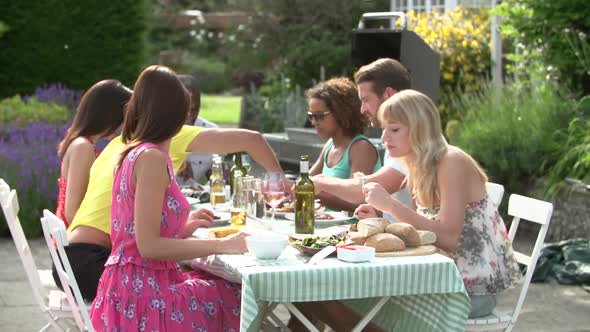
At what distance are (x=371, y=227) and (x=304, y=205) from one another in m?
0.49

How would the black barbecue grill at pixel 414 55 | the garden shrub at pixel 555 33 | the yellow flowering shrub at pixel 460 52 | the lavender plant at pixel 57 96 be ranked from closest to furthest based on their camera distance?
the black barbecue grill at pixel 414 55 < the garden shrub at pixel 555 33 < the yellow flowering shrub at pixel 460 52 < the lavender plant at pixel 57 96

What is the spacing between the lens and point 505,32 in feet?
29.3

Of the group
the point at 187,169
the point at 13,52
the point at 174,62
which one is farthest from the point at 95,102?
the point at 174,62

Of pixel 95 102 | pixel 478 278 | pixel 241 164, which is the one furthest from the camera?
pixel 241 164

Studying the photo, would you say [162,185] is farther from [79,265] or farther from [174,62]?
[174,62]

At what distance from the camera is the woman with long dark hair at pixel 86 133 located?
4449 mm

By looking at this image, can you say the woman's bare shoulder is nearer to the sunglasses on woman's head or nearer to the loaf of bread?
the loaf of bread

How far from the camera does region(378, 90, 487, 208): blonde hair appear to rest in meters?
3.77

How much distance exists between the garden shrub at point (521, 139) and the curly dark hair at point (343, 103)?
3.01 m

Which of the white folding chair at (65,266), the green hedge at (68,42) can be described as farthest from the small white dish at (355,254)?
the green hedge at (68,42)

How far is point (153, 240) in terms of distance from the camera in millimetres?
3514

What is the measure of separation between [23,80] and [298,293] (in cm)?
949

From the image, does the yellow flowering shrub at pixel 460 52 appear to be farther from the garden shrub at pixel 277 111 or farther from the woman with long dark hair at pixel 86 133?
the woman with long dark hair at pixel 86 133

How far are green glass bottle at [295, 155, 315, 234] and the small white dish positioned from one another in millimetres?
605
